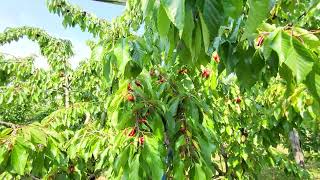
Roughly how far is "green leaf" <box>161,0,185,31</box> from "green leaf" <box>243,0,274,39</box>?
0.14m

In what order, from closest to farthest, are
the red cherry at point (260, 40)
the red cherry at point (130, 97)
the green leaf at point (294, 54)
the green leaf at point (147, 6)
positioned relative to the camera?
the green leaf at point (147, 6)
the green leaf at point (294, 54)
the red cherry at point (260, 40)
the red cherry at point (130, 97)

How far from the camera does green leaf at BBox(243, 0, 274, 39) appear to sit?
0.85 metres

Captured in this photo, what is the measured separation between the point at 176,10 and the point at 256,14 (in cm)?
17

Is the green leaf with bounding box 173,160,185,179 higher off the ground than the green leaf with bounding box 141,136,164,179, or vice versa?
the green leaf with bounding box 141,136,164,179

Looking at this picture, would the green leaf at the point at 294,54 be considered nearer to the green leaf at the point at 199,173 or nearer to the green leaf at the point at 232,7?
the green leaf at the point at 232,7

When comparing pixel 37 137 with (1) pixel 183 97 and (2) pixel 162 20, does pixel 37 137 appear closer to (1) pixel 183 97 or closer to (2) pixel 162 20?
(1) pixel 183 97

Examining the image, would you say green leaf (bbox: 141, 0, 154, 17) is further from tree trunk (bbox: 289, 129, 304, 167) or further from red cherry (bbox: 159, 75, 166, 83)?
tree trunk (bbox: 289, 129, 304, 167)

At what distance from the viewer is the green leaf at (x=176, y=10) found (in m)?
0.84

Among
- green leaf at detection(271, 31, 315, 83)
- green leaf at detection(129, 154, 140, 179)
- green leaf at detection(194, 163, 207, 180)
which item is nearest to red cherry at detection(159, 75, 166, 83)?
green leaf at detection(194, 163, 207, 180)

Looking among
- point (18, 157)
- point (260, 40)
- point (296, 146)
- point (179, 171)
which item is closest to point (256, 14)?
point (260, 40)

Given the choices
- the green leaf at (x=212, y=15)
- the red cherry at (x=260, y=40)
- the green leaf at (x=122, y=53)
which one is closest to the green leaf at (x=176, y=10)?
the green leaf at (x=212, y=15)

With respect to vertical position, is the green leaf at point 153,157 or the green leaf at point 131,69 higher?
the green leaf at point 131,69

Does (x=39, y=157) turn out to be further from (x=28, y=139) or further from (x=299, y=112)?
(x=299, y=112)

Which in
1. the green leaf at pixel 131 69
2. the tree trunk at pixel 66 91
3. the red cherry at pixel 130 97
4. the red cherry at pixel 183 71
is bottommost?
the red cherry at pixel 130 97
